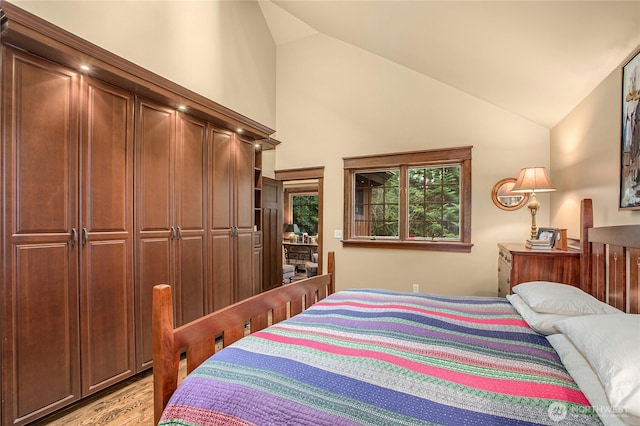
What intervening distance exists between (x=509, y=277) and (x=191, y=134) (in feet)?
10.3

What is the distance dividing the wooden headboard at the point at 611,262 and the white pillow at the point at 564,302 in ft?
0.51

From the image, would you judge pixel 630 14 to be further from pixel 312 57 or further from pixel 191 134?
pixel 312 57

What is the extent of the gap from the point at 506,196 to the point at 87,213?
3.92m

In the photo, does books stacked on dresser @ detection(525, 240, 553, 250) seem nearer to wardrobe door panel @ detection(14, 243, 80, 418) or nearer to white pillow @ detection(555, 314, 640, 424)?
white pillow @ detection(555, 314, 640, 424)

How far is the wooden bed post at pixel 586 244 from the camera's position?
1.91 meters

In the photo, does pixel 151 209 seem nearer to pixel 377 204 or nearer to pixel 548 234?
pixel 377 204

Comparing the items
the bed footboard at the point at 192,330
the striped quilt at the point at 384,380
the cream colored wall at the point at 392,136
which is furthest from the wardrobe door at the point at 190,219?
the cream colored wall at the point at 392,136

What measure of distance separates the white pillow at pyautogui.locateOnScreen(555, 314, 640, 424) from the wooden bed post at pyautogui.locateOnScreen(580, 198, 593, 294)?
105 centimetres

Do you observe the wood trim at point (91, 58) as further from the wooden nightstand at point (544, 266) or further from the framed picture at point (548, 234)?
the framed picture at point (548, 234)

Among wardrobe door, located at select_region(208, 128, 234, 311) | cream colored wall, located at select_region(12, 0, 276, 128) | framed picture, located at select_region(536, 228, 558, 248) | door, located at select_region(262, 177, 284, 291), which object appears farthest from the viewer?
door, located at select_region(262, 177, 284, 291)

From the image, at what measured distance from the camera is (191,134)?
9.53ft

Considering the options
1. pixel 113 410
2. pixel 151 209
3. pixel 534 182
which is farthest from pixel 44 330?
pixel 534 182

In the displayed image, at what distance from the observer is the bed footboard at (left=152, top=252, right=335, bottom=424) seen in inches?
43.7

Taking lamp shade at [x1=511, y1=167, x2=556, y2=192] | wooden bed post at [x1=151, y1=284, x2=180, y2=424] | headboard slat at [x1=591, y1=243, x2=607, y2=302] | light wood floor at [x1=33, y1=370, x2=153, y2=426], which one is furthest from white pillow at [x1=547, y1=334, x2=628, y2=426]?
light wood floor at [x1=33, y1=370, x2=153, y2=426]
